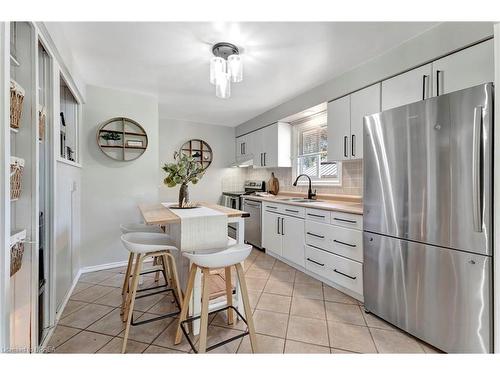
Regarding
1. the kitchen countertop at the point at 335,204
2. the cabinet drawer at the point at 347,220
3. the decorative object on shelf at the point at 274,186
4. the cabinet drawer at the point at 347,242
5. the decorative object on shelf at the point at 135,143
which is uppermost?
the decorative object on shelf at the point at 135,143

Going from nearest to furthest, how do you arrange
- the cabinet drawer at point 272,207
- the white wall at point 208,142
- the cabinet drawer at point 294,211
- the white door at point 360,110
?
the white door at point 360,110
the cabinet drawer at point 294,211
the cabinet drawer at point 272,207
the white wall at point 208,142

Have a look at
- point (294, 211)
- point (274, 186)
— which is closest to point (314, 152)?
point (274, 186)

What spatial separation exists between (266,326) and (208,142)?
148 inches

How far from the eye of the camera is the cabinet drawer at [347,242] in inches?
82.4

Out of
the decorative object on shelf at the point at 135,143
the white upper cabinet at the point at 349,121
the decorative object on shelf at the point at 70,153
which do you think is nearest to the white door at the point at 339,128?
the white upper cabinet at the point at 349,121

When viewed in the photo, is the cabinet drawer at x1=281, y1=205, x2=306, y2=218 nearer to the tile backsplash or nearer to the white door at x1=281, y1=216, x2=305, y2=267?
the white door at x1=281, y1=216, x2=305, y2=267

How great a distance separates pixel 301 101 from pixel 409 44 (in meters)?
1.40

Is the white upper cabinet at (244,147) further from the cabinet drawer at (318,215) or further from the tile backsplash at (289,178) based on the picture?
the cabinet drawer at (318,215)

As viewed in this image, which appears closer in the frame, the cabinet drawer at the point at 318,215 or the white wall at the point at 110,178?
the cabinet drawer at the point at 318,215

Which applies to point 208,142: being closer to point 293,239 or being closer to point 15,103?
point 293,239

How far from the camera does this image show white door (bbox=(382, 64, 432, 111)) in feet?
6.05

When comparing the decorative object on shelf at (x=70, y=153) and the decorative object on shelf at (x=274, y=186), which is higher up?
the decorative object on shelf at (x=70, y=153)

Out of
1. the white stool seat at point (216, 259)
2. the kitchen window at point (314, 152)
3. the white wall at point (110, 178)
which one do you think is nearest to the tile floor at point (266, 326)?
the white wall at point (110, 178)

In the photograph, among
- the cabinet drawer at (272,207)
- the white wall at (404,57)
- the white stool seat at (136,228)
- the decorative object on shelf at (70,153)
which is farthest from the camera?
the cabinet drawer at (272,207)
